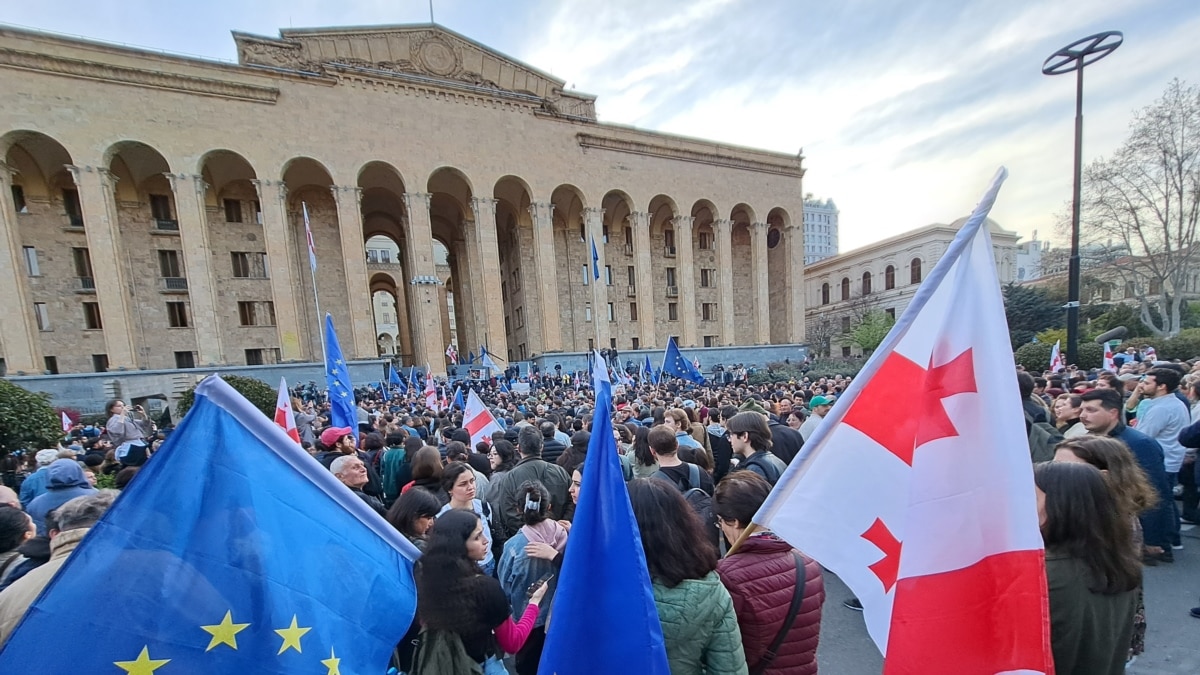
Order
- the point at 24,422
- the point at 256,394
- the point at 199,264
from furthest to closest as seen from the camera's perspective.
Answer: the point at 199,264
the point at 256,394
the point at 24,422

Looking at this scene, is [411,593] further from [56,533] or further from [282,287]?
[282,287]

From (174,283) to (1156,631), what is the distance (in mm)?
33507

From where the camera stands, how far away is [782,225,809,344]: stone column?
35.6 meters

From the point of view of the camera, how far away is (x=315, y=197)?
26.7 meters

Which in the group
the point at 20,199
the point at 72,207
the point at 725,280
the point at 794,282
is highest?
the point at 20,199

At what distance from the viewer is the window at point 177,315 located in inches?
926

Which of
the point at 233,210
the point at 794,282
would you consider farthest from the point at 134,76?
the point at 794,282

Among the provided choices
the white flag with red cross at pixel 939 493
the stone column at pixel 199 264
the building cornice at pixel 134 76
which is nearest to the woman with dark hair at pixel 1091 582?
the white flag with red cross at pixel 939 493

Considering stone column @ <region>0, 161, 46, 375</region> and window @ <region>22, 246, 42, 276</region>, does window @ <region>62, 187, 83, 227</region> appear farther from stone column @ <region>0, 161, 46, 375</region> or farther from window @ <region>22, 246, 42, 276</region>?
stone column @ <region>0, 161, 46, 375</region>

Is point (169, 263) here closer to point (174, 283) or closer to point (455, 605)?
point (174, 283)

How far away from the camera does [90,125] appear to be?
19734 millimetres

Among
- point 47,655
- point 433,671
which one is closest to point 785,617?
point 433,671

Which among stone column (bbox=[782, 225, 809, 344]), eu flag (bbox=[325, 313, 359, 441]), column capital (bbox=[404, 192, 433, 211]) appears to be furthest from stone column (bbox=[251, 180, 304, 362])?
stone column (bbox=[782, 225, 809, 344])

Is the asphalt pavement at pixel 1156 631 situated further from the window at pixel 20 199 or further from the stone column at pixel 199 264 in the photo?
the window at pixel 20 199
